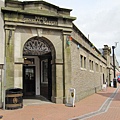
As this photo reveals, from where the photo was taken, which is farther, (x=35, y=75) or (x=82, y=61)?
(x=82, y=61)

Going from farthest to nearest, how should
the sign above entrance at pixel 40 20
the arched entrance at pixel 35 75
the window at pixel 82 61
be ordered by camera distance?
the window at pixel 82 61 → the arched entrance at pixel 35 75 → the sign above entrance at pixel 40 20

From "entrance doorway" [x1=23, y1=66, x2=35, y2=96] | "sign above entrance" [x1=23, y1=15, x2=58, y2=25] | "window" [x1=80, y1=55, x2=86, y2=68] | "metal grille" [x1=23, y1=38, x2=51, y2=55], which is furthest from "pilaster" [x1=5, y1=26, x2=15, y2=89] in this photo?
"window" [x1=80, y1=55, x2=86, y2=68]

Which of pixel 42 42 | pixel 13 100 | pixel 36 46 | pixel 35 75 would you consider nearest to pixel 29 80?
pixel 35 75

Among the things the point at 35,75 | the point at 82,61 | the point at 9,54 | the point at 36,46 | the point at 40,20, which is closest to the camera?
the point at 9,54

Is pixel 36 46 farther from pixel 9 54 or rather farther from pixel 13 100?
pixel 13 100

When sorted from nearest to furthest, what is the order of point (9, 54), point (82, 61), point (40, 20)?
point (9, 54), point (40, 20), point (82, 61)

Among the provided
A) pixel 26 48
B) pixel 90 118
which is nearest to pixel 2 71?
pixel 26 48

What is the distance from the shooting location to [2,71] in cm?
1030

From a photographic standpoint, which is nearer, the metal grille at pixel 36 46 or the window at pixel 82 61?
the metal grille at pixel 36 46

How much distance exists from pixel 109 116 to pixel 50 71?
5511mm

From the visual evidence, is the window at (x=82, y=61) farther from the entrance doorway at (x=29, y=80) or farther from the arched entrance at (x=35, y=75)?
the entrance doorway at (x=29, y=80)

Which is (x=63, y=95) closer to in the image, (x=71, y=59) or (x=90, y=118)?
(x=71, y=59)

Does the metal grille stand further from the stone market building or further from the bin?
the bin

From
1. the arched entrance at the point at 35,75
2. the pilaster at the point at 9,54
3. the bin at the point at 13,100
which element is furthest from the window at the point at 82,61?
the bin at the point at 13,100
